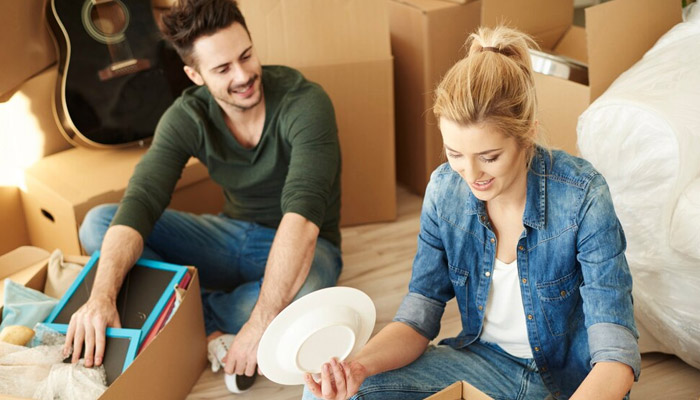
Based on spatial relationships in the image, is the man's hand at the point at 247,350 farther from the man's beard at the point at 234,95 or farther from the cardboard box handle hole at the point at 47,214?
the cardboard box handle hole at the point at 47,214

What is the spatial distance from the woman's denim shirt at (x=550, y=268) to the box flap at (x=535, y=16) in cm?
76

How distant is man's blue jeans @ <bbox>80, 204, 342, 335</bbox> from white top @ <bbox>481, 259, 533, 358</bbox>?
576 mm

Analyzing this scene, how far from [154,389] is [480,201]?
0.73 meters

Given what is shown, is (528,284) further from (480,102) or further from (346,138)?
(346,138)

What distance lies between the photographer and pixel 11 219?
2182 millimetres

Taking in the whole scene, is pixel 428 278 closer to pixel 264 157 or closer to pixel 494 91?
pixel 494 91

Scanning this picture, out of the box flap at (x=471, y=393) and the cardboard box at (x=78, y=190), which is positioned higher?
the box flap at (x=471, y=393)

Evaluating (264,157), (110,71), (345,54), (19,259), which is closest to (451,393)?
(264,157)

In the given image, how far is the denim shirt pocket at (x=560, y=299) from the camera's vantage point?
122cm

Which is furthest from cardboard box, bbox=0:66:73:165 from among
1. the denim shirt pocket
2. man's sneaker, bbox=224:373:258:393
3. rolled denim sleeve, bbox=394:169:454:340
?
the denim shirt pocket

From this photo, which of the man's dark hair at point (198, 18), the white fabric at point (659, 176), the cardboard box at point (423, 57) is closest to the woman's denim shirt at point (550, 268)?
the white fabric at point (659, 176)

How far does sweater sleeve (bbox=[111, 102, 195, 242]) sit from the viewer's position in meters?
1.70

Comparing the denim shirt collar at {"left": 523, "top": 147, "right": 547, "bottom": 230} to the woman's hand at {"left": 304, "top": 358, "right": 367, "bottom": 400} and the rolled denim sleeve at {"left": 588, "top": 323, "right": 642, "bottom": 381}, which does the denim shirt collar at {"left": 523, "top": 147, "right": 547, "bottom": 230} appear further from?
the woman's hand at {"left": 304, "top": 358, "right": 367, "bottom": 400}

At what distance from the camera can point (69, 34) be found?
212 cm
